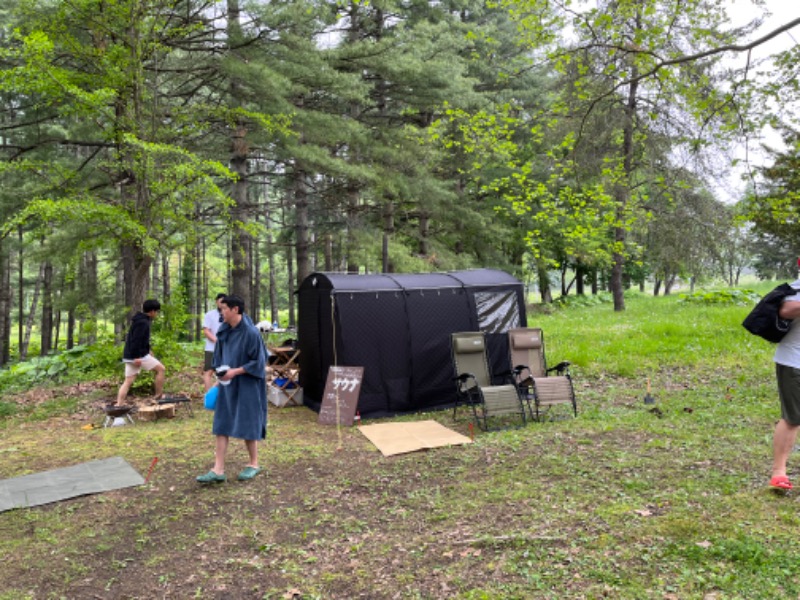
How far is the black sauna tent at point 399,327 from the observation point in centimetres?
727

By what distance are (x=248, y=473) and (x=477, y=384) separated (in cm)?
323

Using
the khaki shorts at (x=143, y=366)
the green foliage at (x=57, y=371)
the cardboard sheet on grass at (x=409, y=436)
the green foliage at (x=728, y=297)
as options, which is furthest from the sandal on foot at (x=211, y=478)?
the green foliage at (x=728, y=297)

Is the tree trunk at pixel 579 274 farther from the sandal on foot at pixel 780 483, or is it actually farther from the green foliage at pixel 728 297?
the sandal on foot at pixel 780 483

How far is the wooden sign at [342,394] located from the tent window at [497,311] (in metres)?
2.18

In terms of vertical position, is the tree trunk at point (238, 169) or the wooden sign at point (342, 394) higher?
the tree trunk at point (238, 169)

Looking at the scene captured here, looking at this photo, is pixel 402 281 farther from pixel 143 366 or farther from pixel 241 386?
pixel 143 366

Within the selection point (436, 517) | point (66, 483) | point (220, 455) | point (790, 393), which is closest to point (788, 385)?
point (790, 393)

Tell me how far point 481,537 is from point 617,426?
127 inches

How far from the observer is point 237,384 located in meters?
4.77

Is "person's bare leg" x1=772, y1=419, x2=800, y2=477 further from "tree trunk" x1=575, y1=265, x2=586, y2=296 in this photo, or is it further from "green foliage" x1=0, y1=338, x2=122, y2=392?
"tree trunk" x1=575, y1=265, x2=586, y2=296

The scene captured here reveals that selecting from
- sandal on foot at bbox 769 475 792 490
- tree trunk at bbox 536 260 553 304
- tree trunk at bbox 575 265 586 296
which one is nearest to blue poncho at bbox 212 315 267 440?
sandal on foot at bbox 769 475 792 490

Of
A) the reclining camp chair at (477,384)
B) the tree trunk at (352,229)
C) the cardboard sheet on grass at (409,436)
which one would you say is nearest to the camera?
the cardboard sheet on grass at (409,436)

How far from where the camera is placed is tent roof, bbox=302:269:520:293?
7387 mm

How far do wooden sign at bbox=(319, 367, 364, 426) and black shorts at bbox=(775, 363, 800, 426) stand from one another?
448cm
